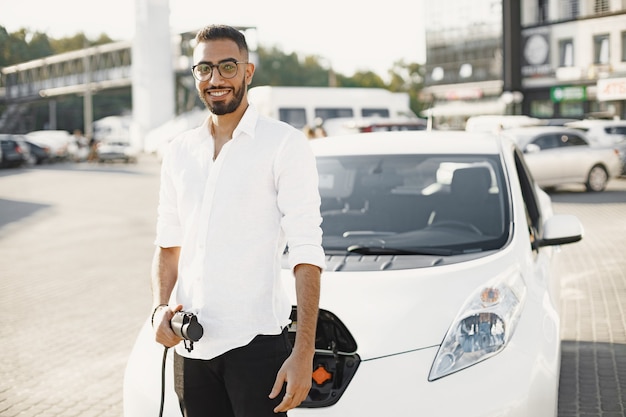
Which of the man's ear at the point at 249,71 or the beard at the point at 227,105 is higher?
the man's ear at the point at 249,71

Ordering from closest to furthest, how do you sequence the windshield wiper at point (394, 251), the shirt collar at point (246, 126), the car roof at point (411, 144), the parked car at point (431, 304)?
the shirt collar at point (246, 126) → the parked car at point (431, 304) → the windshield wiper at point (394, 251) → the car roof at point (411, 144)

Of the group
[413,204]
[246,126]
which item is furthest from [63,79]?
[246,126]

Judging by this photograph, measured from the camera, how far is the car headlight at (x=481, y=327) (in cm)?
348

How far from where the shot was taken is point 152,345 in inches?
149

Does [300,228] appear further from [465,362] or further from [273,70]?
[273,70]

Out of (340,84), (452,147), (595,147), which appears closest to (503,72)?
(595,147)

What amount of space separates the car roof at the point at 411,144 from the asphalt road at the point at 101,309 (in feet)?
5.31

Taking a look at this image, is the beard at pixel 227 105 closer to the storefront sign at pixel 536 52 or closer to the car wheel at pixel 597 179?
the car wheel at pixel 597 179

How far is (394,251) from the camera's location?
4387 mm

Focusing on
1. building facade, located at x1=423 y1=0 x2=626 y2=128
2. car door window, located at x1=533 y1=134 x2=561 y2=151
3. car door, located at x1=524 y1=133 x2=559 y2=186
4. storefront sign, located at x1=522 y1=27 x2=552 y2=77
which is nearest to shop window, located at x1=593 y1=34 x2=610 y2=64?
building facade, located at x1=423 y1=0 x2=626 y2=128

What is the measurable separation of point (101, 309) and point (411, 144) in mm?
4296

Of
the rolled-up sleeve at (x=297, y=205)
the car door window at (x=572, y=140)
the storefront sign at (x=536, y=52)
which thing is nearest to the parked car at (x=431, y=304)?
the rolled-up sleeve at (x=297, y=205)

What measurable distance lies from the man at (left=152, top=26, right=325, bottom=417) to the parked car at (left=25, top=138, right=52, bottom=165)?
43.2 metres

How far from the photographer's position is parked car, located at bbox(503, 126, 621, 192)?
2083 centimetres
